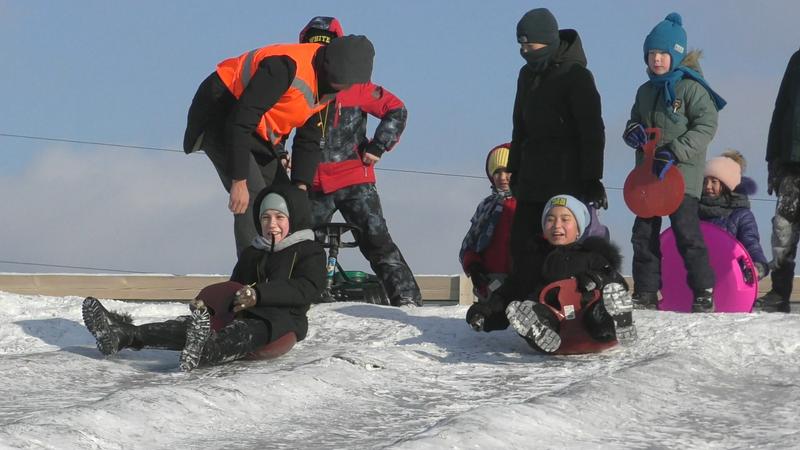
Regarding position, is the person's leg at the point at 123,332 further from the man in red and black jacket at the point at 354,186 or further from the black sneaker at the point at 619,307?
the man in red and black jacket at the point at 354,186

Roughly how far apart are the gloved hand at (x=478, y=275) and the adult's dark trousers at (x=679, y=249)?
922 millimetres

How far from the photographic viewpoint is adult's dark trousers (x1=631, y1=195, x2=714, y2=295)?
732cm

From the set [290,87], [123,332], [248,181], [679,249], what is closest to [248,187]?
[248,181]

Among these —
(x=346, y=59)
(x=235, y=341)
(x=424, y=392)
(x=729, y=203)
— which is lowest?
(x=424, y=392)

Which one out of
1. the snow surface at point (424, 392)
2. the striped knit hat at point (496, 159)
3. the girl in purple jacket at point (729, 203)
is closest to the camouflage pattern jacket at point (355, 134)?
the striped knit hat at point (496, 159)

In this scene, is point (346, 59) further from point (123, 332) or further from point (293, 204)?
point (123, 332)

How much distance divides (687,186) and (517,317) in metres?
2.32

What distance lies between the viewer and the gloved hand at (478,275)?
7164mm

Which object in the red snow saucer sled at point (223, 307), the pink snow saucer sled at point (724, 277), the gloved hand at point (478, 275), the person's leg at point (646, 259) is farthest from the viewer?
the pink snow saucer sled at point (724, 277)

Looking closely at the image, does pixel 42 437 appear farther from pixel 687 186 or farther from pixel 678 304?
pixel 678 304

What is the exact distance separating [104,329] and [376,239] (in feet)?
8.42

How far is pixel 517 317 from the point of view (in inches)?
210

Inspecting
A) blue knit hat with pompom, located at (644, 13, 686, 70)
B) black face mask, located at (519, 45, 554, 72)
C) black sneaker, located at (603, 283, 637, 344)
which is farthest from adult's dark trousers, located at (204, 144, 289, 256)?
blue knit hat with pompom, located at (644, 13, 686, 70)

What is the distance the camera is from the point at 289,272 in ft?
19.2
